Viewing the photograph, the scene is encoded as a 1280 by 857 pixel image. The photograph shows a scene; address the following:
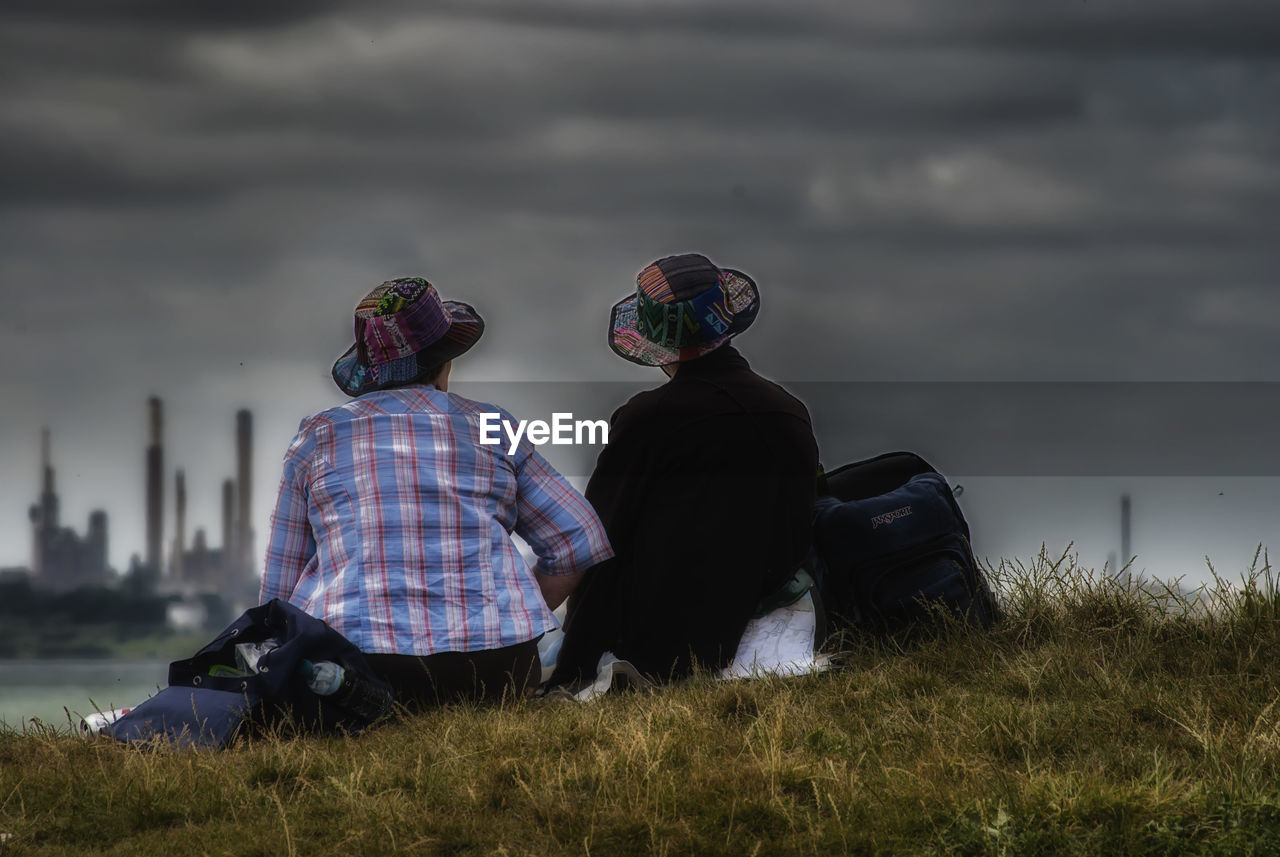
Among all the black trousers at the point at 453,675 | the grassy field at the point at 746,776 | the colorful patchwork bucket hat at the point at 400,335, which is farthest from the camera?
the colorful patchwork bucket hat at the point at 400,335

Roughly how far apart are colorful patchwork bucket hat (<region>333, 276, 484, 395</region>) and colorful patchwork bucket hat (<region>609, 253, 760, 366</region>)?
2.80 ft

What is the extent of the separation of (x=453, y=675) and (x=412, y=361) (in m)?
1.31

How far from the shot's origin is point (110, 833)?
4152 millimetres

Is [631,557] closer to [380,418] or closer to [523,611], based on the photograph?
[523,611]

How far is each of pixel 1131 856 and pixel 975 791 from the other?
1.57 feet

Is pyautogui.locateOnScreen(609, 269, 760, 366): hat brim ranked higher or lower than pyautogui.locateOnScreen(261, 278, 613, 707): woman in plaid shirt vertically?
higher

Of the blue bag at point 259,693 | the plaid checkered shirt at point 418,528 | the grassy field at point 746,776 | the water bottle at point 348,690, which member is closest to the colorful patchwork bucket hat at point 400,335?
the plaid checkered shirt at point 418,528

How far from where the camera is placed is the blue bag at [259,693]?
5023 millimetres

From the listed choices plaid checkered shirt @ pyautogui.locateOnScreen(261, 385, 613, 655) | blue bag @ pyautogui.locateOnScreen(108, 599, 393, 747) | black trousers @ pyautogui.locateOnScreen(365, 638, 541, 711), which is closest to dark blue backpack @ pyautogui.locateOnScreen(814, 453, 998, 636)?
plaid checkered shirt @ pyautogui.locateOnScreen(261, 385, 613, 655)

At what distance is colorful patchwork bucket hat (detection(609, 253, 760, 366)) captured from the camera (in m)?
6.05

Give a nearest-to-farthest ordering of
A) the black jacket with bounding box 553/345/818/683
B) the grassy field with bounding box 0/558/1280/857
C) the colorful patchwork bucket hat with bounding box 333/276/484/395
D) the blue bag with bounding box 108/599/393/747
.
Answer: the grassy field with bounding box 0/558/1280/857 → the blue bag with bounding box 108/599/393/747 → the colorful patchwork bucket hat with bounding box 333/276/484/395 → the black jacket with bounding box 553/345/818/683

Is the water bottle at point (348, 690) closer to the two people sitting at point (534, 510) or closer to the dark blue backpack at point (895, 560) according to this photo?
the two people sitting at point (534, 510)

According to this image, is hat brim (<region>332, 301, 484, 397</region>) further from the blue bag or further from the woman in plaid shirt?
the blue bag

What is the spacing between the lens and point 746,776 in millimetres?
4133
